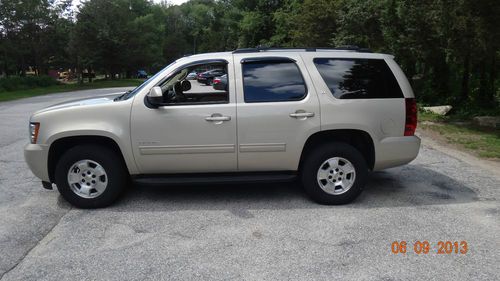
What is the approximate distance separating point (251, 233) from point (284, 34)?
3717 cm

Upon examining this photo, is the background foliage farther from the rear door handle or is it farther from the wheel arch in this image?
the rear door handle

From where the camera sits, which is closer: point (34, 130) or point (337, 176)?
point (34, 130)

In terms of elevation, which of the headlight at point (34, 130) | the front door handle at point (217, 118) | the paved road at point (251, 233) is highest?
the front door handle at point (217, 118)

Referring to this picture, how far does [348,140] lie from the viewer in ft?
17.5

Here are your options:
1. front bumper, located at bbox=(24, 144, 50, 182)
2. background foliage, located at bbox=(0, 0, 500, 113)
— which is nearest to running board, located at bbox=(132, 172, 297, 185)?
front bumper, located at bbox=(24, 144, 50, 182)

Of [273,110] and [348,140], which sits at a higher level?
[273,110]

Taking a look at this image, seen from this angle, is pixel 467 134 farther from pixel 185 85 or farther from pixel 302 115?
pixel 185 85

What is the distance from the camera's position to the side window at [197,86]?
5.04 metres

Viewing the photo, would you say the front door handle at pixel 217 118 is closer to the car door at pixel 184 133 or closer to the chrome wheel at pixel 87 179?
the car door at pixel 184 133

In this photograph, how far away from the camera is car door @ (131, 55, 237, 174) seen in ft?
15.9

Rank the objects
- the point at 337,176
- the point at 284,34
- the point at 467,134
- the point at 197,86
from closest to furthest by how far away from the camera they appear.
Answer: the point at 337,176, the point at 197,86, the point at 467,134, the point at 284,34

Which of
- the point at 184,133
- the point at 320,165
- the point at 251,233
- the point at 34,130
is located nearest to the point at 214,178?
the point at 184,133

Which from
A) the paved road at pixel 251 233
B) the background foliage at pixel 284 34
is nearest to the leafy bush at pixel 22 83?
the background foliage at pixel 284 34

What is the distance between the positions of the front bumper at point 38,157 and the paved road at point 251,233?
490 mm
